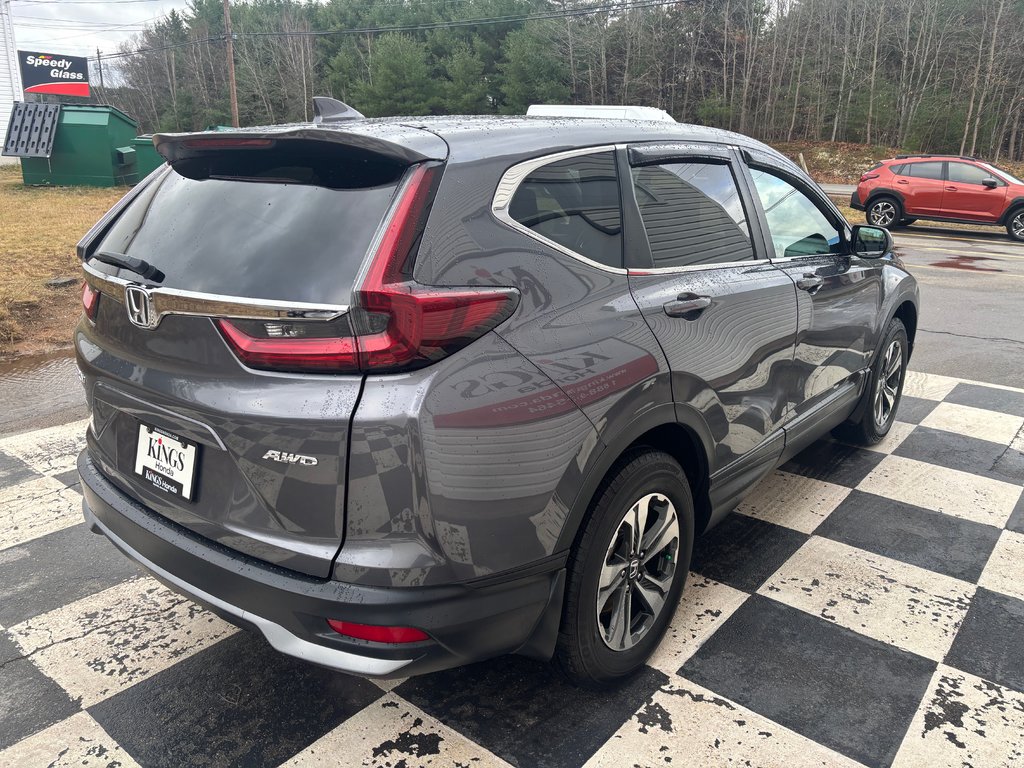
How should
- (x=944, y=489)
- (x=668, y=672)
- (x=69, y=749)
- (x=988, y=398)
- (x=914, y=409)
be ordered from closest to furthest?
(x=69, y=749)
(x=668, y=672)
(x=944, y=489)
(x=914, y=409)
(x=988, y=398)

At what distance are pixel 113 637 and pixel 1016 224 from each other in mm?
17791

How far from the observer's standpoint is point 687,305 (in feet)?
7.70

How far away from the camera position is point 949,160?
15.9 metres

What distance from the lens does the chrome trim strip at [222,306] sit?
1686 millimetres

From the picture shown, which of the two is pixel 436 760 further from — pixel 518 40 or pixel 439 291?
pixel 518 40

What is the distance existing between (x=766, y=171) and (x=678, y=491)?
1518mm

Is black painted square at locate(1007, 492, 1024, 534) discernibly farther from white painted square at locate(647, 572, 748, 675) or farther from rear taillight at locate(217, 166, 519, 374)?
rear taillight at locate(217, 166, 519, 374)

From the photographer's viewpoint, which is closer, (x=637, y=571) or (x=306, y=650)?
(x=306, y=650)

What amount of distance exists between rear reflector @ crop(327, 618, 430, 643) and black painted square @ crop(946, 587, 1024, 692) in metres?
1.82

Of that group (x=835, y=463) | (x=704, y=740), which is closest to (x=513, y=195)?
(x=704, y=740)

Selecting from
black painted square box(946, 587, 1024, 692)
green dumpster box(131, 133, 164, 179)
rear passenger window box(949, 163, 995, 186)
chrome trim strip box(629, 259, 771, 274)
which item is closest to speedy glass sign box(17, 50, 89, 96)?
green dumpster box(131, 133, 164, 179)

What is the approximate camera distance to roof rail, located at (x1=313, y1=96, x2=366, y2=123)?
241 centimetres

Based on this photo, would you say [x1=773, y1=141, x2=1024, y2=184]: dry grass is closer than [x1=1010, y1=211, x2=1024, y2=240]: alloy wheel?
No

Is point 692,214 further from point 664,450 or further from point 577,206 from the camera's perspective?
point 664,450
